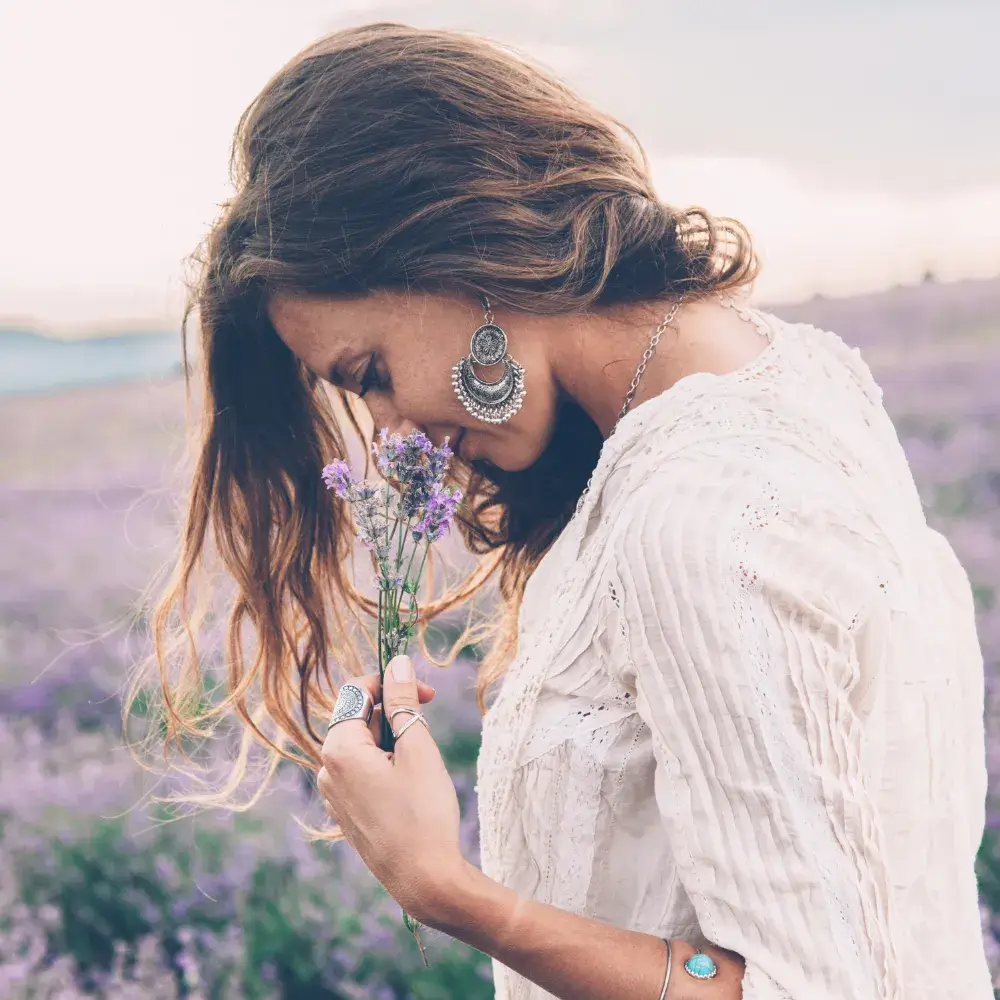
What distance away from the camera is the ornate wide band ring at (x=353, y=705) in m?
1.37

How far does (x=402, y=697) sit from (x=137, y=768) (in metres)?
1.86

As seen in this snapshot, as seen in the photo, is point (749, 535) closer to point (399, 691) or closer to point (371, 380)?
point (399, 691)

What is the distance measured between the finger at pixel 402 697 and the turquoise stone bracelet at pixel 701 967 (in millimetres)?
347

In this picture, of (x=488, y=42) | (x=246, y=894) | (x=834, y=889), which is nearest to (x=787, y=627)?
(x=834, y=889)

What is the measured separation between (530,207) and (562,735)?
2.27 ft

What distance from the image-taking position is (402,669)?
1.37 metres

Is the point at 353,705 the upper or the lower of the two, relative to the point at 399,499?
lower

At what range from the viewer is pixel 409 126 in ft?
5.12

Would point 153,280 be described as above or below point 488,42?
below

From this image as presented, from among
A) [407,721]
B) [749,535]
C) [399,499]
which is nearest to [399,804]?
[407,721]

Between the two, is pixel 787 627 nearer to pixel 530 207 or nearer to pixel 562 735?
pixel 562 735

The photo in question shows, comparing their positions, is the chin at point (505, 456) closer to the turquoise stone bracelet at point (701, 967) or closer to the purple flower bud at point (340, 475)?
the purple flower bud at point (340, 475)

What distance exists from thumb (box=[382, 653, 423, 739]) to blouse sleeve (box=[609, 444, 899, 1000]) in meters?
0.29

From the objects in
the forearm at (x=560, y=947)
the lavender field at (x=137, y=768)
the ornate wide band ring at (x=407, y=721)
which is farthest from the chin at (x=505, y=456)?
the lavender field at (x=137, y=768)
